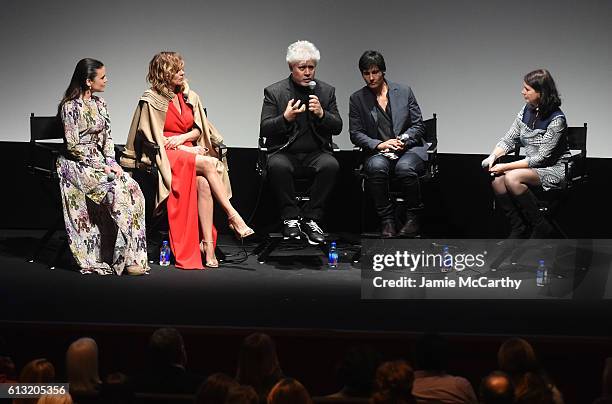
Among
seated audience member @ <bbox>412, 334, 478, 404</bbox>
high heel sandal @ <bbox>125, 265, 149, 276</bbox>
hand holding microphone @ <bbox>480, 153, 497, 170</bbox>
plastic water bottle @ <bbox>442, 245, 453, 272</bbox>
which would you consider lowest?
seated audience member @ <bbox>412, 334, 478, 404</bbox>


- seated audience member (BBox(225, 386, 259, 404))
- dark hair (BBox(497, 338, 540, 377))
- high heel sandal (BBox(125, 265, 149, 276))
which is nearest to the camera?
seated audience member (BBox(225, 386, 259, 404))

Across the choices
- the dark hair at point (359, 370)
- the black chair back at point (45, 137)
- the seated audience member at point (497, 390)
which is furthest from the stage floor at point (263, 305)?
the seated audience member at point (497, 390)

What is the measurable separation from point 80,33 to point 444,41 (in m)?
2.62

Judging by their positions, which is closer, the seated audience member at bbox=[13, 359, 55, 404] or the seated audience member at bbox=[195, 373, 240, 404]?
the seated audience member at bbox=[195, 373, 240, 404]

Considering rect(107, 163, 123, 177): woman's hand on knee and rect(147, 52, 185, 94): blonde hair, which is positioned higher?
rect(147, 52, 185, 94): blonde hair

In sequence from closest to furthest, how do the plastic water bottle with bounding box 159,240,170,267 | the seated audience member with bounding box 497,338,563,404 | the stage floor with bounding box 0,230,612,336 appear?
the seated audience member with bounding box 497,338,563,404 → the stage floor with bounding box 0,230,612,336 → the plastic water bottle with bounding box 159,240,170,267

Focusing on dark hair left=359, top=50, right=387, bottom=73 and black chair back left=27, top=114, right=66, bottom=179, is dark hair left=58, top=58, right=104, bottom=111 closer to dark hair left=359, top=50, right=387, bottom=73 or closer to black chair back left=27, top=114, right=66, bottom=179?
black chair back left=27, top=114, right=66, bottom=179

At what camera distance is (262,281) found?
594 centimetres

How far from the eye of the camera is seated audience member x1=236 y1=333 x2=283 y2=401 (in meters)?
3.71

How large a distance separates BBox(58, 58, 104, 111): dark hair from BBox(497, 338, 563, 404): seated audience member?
3.45 metres

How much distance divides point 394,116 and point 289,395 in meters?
3.85

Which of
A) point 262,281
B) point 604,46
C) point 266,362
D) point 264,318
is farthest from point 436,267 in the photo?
point 266,362

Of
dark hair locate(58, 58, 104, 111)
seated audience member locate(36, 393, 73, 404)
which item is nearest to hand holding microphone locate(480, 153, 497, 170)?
dark hair locate(58, 58, 104, 111)

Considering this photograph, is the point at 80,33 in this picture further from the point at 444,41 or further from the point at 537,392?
the point at 537,392
